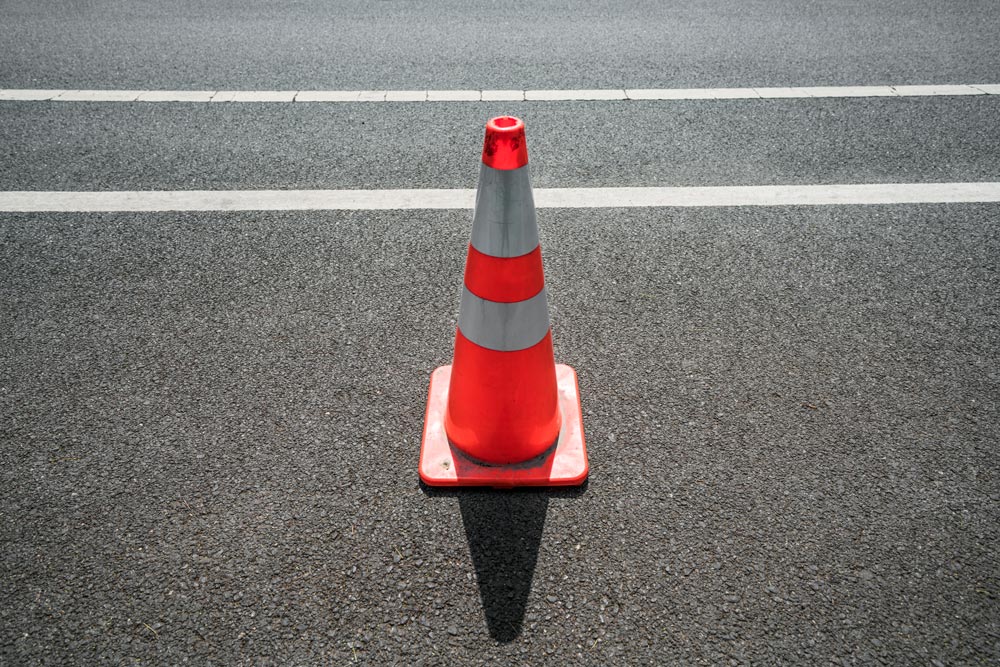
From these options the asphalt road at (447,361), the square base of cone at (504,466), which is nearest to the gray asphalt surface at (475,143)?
the asphalt road at (447,361)

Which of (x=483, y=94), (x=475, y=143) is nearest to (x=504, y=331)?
(x=475, y=143)

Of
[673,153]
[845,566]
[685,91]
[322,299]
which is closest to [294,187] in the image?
[322,299]

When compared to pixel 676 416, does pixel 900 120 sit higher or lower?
higher

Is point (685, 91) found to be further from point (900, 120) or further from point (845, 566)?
point (845, 566)

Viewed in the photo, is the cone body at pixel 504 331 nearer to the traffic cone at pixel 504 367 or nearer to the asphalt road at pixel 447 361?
the traffic cone at pixel 504 367

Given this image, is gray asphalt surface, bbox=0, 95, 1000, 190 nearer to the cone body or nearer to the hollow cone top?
the cone body

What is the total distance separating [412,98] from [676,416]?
135 inches

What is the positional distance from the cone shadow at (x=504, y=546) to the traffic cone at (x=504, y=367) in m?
0.06

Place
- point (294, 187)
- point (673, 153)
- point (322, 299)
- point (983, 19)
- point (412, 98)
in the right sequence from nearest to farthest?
1. point (322, 299)
2. point (294, 187)
3. point (673, 153)
4. point (412, 98)
5. point (983, 19)

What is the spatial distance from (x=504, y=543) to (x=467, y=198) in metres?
2.27

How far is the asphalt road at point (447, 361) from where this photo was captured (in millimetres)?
1813

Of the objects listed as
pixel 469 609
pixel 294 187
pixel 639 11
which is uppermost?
pixel 639 11

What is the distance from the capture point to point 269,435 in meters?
2.36

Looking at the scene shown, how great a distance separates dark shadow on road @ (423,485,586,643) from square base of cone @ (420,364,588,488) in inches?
1.4
